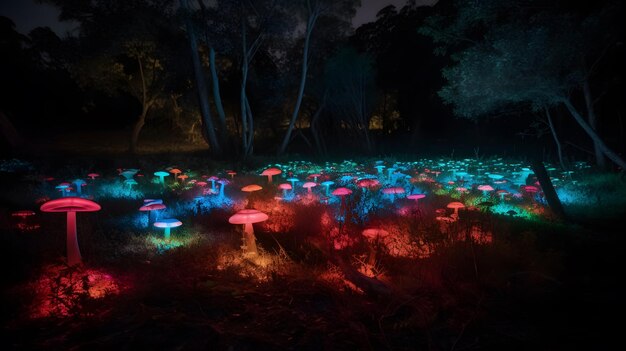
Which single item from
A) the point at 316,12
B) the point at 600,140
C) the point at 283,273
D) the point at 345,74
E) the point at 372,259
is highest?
the point at 316,12

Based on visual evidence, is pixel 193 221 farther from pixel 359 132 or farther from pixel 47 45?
pixel 359 132

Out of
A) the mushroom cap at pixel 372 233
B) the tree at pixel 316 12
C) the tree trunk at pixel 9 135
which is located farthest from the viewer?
the tree at pixel 316 12

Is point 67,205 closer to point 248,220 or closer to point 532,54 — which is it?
point 248,220

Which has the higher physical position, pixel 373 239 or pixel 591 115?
pixel 591 115

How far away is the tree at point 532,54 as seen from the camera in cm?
1145

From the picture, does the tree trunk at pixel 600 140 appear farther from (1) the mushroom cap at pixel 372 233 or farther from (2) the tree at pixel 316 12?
(2) the tree at pixel 316 12

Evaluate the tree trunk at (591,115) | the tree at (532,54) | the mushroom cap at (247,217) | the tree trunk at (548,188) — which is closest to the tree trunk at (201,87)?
the tree at (532,54)

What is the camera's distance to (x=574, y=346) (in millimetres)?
3664

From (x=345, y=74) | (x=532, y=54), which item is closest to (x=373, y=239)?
(x=532, y=54)

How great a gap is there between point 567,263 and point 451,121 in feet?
108

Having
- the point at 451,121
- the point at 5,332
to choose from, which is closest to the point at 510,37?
the point at 5,332

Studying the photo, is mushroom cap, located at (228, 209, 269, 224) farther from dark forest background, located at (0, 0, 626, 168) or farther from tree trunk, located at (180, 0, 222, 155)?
tree trunk, located at (180, 0, 222, 155)

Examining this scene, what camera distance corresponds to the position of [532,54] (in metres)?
11.6

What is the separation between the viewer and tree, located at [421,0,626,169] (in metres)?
11.5
